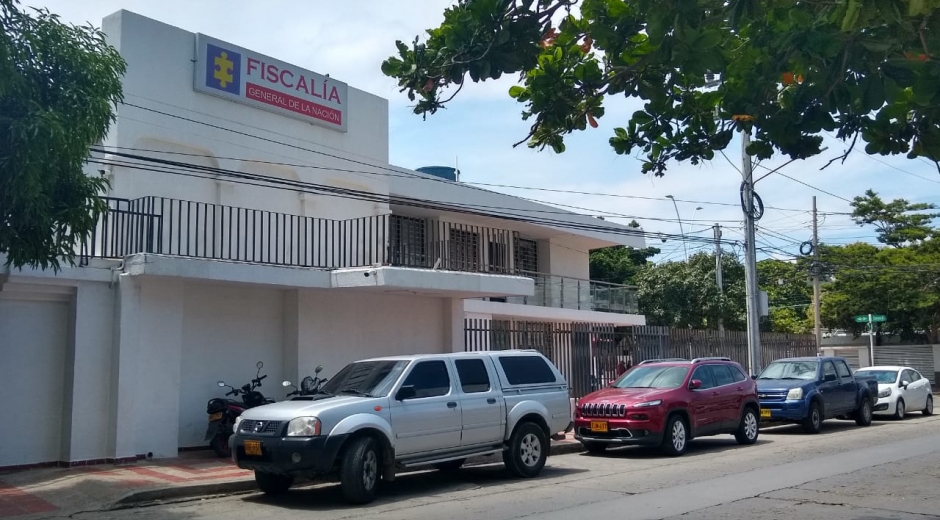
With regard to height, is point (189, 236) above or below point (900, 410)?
above

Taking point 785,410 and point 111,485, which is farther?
point 785,410

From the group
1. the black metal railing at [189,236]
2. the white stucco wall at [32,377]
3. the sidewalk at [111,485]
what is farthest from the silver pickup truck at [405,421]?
the white stucco wall at [32,377]

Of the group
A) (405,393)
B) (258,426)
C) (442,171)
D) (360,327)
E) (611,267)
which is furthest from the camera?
(611,267)

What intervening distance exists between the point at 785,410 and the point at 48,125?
15535 millimetres

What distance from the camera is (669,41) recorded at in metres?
7.00

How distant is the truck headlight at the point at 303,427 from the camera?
10047 millimetres

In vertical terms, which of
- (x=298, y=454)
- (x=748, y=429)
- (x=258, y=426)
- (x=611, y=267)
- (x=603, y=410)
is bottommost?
(x=748, y=429)

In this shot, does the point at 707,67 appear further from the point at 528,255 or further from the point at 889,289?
the point at 889,289

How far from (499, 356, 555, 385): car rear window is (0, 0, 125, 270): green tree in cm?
591

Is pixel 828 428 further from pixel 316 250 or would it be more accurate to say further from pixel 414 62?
pixel 414 62

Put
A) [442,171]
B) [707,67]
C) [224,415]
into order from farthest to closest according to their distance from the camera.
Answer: [442,171], [224,415], [707,67]

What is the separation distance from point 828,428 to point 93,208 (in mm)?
17120

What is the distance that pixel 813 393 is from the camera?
742 inches

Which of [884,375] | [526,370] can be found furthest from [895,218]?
[526,370]
